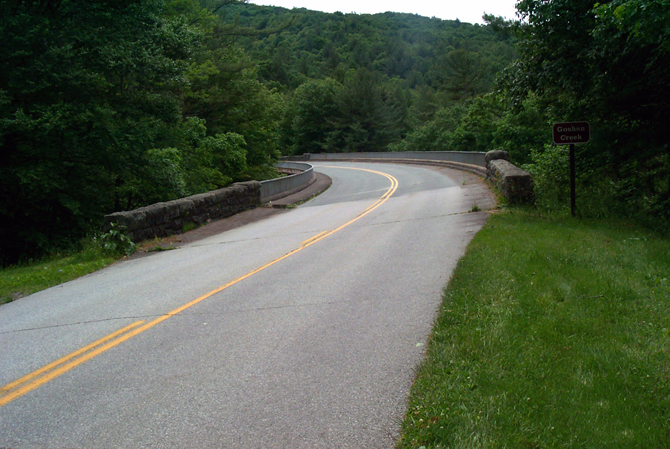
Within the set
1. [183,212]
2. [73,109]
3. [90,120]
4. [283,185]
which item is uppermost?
[73,109]

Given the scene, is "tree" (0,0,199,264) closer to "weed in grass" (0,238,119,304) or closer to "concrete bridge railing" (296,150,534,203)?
"weed in grass" (0,238,119,304)

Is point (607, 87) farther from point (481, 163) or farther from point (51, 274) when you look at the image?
point (481, 163)

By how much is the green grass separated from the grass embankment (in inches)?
295

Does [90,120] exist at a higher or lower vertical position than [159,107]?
lower

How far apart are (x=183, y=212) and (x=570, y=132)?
35.1ft

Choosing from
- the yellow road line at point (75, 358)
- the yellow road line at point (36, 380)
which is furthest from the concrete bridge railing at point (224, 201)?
the yellow road line at point (36, 380)

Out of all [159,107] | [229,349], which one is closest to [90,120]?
[159,107]

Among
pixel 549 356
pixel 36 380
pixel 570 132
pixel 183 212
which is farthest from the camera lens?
pixel 183 212

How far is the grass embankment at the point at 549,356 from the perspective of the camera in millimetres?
3762

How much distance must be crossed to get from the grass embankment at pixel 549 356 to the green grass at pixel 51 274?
295 inches

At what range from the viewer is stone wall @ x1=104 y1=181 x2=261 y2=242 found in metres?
14.0

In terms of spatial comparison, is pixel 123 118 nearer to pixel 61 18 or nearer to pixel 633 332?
pixel 61 18

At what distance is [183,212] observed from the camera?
16.4 metres

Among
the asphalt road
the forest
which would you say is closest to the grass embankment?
the asphalt road
